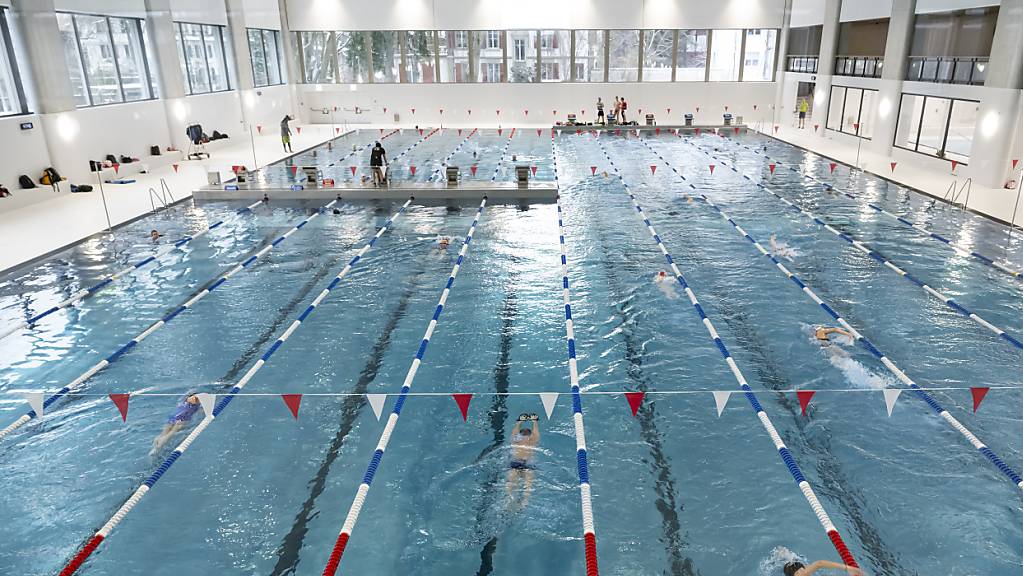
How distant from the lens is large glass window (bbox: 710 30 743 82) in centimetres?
2489

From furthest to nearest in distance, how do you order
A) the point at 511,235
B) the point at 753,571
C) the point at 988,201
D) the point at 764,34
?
the point at 764,34 → the point at 988,201 → the point at 511,235 → the point at 753,571

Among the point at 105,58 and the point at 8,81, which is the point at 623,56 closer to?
the point at 105,58

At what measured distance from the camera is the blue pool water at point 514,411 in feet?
12.9

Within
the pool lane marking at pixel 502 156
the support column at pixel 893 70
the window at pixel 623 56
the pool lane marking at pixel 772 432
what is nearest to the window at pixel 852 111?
the support column at pixel 893 70

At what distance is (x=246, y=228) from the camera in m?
10.8

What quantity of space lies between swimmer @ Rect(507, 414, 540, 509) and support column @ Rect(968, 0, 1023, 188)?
12325 mm

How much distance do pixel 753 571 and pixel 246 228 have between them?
957cm

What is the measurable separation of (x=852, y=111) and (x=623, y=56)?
28.9 feet

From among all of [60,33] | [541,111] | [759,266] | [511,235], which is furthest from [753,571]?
[541,111]

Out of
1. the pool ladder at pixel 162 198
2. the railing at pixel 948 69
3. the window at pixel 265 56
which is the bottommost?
the pool ladder at pixel 162 198

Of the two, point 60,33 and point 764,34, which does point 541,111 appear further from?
point 60,33

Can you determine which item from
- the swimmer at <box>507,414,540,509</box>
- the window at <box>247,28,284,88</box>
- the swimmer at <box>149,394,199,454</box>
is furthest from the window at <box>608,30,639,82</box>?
the swimmer at <box>149,394,199,454</box>

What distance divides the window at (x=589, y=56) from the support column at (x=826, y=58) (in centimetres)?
781

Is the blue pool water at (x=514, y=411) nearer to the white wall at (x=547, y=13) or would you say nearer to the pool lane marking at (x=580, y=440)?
the pool lane marking at (x=580, y=440)
